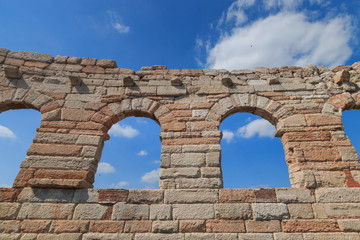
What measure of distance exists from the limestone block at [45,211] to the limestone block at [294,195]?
142 inches

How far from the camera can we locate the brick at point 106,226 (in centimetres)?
344

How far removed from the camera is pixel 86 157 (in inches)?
162

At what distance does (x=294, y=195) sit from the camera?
3676 millimetres

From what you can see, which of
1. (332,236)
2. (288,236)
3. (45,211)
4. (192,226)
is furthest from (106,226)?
(332,236)

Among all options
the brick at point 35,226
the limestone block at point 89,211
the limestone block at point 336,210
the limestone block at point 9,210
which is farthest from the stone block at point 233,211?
the limestone block at point 9,210

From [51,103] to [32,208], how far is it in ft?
7.44

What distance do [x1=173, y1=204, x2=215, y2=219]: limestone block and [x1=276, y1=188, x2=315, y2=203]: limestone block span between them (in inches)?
48.3

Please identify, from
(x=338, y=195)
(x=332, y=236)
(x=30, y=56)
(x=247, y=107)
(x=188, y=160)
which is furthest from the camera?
(x=30, y=56)

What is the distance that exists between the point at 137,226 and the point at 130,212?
0.84ft

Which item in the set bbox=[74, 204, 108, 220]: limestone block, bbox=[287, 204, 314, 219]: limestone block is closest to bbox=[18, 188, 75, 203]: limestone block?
bbox=[74, 204, 108, 220]: limestone block

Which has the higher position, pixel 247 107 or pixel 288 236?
pixel 247 107

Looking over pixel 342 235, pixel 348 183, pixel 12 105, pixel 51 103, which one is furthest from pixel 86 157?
pixel 348 183

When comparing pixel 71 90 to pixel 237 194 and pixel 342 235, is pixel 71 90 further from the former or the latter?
pixel 342 235

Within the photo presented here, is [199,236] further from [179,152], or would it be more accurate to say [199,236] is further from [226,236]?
[179,152]
